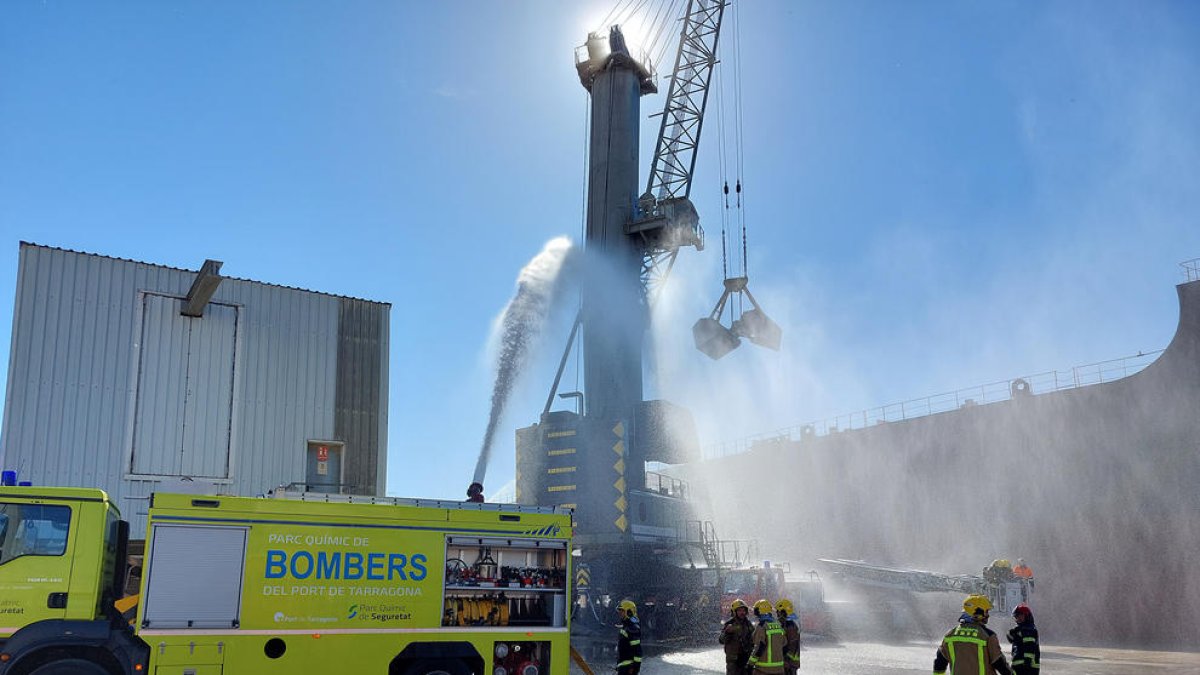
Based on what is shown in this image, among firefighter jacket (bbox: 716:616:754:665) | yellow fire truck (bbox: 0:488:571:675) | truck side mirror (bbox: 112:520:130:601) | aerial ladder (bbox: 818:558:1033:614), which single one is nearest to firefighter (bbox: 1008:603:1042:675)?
firefighter jacket (bbox: 716:616:754:665)

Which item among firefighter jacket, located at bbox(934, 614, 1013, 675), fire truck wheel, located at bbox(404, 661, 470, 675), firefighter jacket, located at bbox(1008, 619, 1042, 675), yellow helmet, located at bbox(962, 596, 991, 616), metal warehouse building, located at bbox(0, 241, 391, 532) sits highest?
metal warehouse building, located at bbox(0, 241, 391, 532)

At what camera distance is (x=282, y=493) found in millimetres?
10641

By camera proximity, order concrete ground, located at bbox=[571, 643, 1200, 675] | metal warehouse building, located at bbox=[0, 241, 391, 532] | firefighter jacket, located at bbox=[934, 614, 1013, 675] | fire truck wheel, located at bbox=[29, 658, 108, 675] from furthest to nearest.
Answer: concrete ground, located at bbox=[571, 643, 1200, 675], metal warehouse building, located at bbox=[0, 241, 391, 532], fire truck wheel, located at bbox=[29, 658, 108, 675], firefighter jacket, located at bbox=[934, 614, 1013, 675]

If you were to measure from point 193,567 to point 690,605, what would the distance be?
17.0 metres

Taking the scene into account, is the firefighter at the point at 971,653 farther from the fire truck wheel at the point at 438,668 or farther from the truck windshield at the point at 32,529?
the truck windshield at the point at 32,529

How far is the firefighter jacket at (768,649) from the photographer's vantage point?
31.3ft

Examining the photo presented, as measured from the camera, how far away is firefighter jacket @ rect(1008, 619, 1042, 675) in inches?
407

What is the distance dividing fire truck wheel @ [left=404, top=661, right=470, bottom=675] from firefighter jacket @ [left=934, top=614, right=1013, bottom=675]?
543 cm

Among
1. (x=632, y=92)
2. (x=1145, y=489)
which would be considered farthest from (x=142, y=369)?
(x=1145, y=489)

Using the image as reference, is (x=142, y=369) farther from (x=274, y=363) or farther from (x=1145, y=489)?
(x=1145, y=489)

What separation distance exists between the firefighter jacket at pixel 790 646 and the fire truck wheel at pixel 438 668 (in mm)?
3758

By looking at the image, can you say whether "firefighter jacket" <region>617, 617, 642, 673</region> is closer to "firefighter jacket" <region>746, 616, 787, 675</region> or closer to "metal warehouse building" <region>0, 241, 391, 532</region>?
"firefighter jacket" <region>746, 616, 787, 675</region>

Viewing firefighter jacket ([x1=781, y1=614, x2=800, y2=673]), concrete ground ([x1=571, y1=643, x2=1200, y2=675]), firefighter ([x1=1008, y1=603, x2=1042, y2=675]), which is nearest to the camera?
firefighter ([x1=1008, y1=603, x2=1042, y2=675])

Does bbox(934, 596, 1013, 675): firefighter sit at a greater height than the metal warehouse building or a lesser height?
lesser
